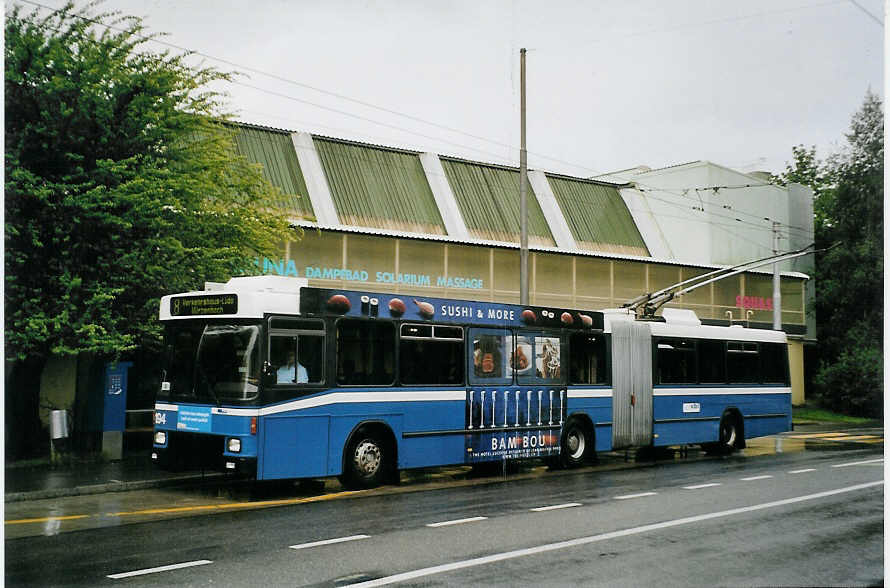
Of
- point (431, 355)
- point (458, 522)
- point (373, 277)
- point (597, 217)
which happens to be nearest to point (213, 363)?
point (431, 355)

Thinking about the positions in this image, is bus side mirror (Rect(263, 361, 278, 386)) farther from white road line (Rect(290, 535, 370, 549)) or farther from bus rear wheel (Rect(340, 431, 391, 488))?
white road line (Rect(290, 535, 370, 549))

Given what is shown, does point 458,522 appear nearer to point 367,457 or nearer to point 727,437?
point 367,457

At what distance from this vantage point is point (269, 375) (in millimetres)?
13164

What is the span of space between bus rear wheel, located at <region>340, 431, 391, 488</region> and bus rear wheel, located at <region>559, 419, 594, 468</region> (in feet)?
13.9

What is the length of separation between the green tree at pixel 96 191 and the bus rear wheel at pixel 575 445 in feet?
23.4

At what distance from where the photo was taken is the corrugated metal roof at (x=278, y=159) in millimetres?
28656

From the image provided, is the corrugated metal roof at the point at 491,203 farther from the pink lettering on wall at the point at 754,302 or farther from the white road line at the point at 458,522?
the white road line at the point at 458,522

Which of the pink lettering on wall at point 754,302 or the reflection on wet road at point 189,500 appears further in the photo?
the pink lettering on wall at point 754,302

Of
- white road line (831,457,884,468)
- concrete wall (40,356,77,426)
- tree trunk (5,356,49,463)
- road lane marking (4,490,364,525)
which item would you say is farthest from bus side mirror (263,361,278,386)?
white road line (831,457,884,468)

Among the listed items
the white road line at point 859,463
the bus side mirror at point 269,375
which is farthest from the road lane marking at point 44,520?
the white road line at point 859,463

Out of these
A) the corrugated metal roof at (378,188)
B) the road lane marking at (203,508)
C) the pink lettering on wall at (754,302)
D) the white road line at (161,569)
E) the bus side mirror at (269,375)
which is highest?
the corrugated metal roof at (378,188)

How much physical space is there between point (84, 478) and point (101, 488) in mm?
947

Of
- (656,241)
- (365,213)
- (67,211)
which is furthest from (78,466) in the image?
(656,241)

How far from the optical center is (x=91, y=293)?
16.3 meters
